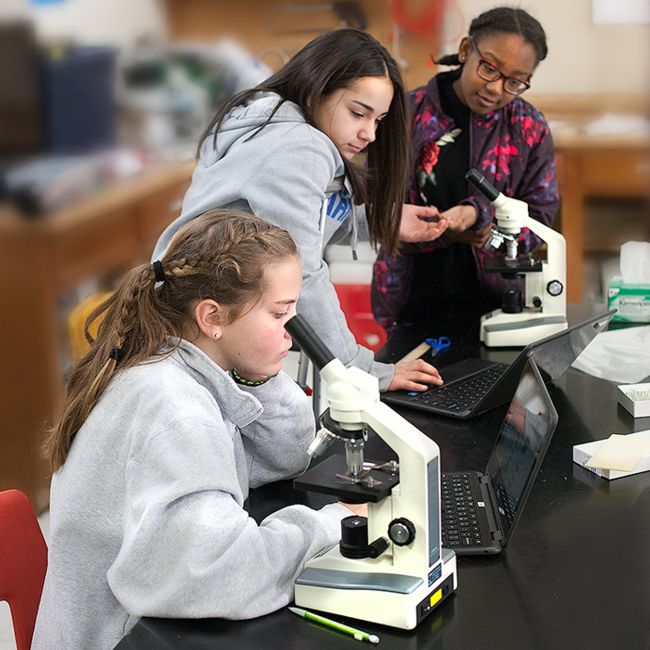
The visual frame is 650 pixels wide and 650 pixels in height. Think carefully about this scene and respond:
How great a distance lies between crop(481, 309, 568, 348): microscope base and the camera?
2338 mm

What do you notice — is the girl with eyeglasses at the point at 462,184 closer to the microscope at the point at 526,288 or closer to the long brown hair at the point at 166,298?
the microscope at the point at 526,288

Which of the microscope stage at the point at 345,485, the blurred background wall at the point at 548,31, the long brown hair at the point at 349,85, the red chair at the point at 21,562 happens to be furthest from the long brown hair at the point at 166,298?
the blurred background wall at the point at 548,31

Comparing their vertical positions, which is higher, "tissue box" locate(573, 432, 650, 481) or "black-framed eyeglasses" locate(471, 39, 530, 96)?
"black-framed eyeglasses" locate(471, 39, 530, 96)

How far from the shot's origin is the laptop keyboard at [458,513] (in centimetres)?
141

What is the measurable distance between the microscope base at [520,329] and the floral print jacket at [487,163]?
262 millimetres

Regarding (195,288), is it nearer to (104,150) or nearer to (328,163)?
(328,163)

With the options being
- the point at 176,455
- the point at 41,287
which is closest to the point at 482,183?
the point at 176,455

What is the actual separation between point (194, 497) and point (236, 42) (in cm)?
290

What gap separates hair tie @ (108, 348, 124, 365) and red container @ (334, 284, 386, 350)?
187 centimetres

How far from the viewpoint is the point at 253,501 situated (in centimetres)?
159

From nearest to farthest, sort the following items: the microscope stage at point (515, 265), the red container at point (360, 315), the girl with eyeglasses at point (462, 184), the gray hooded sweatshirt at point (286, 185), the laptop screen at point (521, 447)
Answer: the laptop screen at point (521, 447) → the gray hooded sweatshirt at point (286, 185) → the microscope stage at point (515, 265) → the girl with eyeglasses at point (462, 184) → the red container at point (360, 315)

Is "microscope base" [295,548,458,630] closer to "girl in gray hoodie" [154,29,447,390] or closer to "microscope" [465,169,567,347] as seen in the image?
"girl in gray hoodie" [154,29,447,390]

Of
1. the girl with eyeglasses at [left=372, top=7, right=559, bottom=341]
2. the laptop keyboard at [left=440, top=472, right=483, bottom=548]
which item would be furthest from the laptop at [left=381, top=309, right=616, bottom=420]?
the girl with eyeglasses at [left=372, top=7, right=559, bottom=341]

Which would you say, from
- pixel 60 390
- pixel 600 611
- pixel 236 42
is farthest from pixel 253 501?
pixel 236 42
